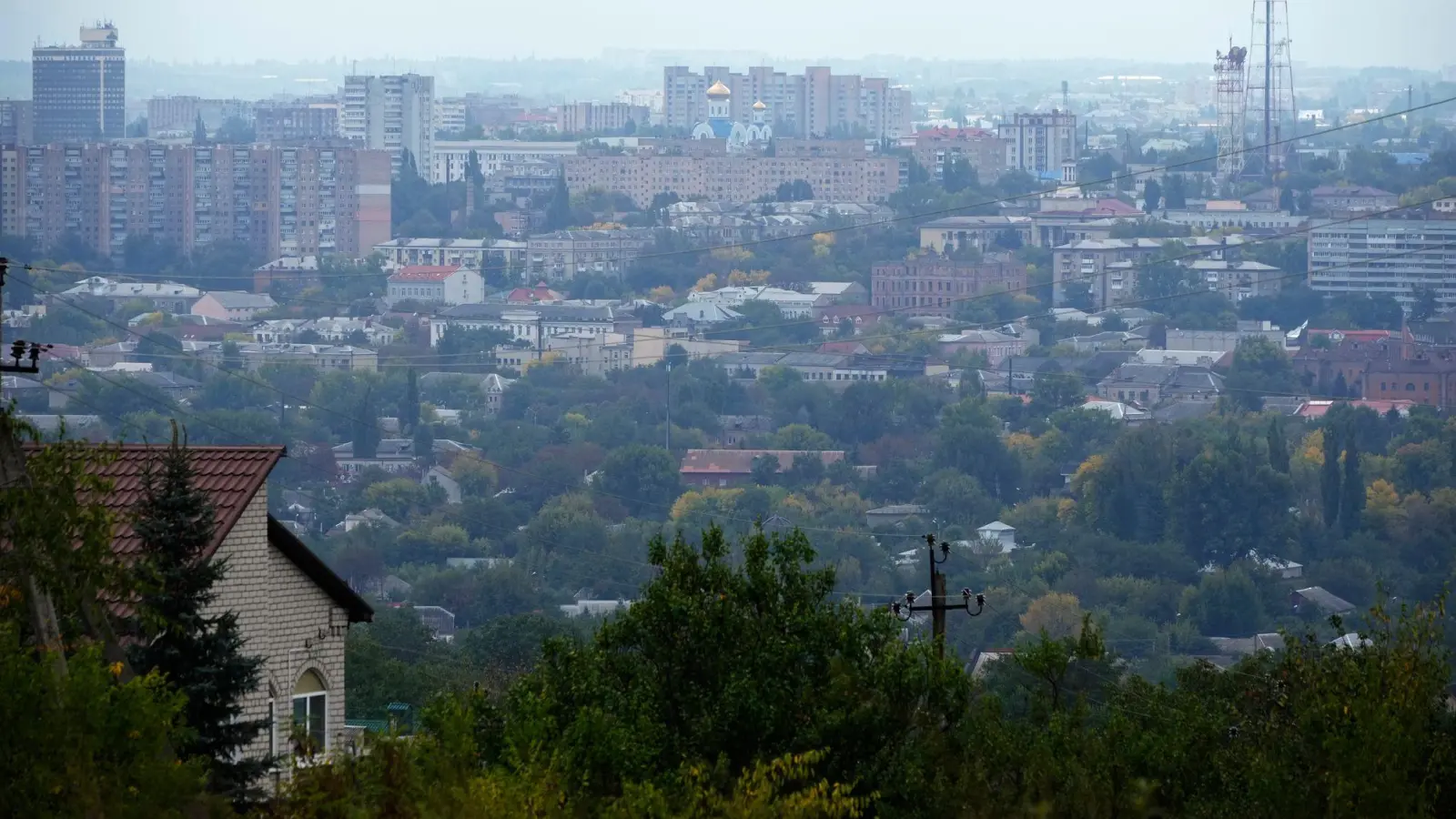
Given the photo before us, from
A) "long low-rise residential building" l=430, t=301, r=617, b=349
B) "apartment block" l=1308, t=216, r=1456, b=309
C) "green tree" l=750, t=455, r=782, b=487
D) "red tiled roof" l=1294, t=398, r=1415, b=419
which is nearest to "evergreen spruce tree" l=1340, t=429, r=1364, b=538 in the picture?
"red tiled roof" l=1294, t=398, r=1415, b=419

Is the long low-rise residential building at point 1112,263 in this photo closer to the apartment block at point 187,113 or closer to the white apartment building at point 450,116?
the white apartment building at point 450,116

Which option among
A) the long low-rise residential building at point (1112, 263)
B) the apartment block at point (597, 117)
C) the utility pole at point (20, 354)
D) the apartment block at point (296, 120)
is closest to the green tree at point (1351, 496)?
the long low-rise residential building at point (1112, 263)

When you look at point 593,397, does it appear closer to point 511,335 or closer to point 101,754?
point 511,335

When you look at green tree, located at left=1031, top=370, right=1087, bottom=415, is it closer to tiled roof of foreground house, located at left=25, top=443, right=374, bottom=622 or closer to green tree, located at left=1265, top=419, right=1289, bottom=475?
green tree, located at left=1265, top=419, right=1289, bottom=475

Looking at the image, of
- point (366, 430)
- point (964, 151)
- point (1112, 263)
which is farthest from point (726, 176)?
point (366, 430)

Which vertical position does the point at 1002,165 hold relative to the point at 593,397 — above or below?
above

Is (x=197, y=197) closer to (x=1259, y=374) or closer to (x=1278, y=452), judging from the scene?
(x=1259, y=374)

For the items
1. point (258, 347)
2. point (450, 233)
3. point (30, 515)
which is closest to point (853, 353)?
point (258, 347)
